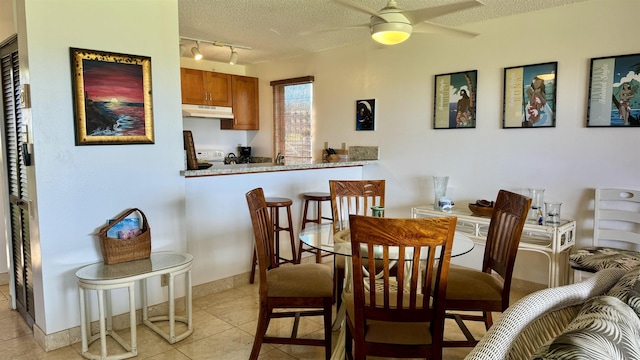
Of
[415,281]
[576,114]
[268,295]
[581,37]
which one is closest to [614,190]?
[576,114]

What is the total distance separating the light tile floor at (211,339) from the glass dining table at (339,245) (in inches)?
11.0

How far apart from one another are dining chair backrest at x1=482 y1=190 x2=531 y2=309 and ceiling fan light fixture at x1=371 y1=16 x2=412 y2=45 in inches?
44.3

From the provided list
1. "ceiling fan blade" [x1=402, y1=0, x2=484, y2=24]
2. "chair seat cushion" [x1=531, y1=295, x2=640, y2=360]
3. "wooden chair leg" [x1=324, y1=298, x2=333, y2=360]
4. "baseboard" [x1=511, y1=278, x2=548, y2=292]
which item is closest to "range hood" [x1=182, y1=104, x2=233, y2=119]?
"ceiling fan blade" [x1=402, y1=0, x2=484, y2=24]

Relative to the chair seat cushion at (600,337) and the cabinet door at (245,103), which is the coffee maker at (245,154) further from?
the chair seat cushion at (600,337)

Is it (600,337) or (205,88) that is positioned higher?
(205,88)

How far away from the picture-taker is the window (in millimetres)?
5547

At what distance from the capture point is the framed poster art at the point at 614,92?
307 cm

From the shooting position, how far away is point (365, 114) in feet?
15.8

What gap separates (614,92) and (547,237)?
120 cm

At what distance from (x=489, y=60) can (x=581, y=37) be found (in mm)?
719

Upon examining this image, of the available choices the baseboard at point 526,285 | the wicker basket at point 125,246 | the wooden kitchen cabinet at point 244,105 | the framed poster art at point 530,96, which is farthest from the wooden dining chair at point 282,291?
the wooden kitchen cabinet at point 244,105

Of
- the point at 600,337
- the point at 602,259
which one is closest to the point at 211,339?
the point at 600,337

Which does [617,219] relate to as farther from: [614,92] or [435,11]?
[435,11]

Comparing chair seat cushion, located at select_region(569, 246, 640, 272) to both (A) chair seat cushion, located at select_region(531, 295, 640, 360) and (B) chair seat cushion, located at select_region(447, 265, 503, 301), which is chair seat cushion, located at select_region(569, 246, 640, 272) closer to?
(B) chair seat cushion, located at select_region(447, 265, 503, 301)
